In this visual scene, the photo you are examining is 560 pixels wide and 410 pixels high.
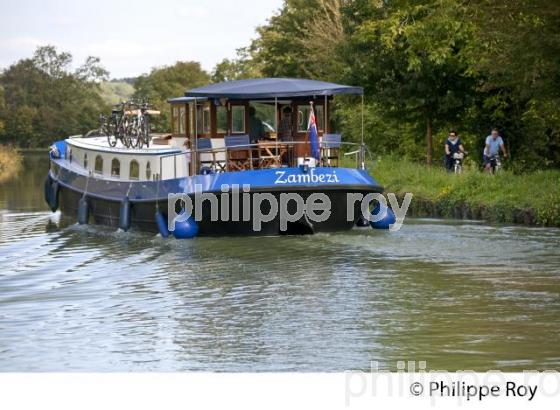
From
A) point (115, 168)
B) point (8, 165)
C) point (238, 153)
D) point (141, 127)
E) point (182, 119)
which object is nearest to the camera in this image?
point (238, 153)

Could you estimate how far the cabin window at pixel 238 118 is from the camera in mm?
26266

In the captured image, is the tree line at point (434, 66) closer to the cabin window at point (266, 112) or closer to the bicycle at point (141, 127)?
the cabin window at point (266, 112)

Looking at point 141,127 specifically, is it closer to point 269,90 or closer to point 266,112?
point 266,112

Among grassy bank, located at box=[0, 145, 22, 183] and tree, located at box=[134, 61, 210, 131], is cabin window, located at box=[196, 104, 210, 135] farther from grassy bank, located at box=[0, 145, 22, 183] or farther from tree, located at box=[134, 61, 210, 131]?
tree, located at box=[134, 61, 210, 131]

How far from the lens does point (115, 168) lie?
29.1 meters

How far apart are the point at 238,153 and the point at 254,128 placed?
1190 mm

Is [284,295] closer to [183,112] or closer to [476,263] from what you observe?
[476,263]

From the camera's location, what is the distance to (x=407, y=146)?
42.8 m

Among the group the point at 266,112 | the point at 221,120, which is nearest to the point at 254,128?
the point at 221,120

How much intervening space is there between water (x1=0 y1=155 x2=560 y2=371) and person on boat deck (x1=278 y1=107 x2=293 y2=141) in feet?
9.19

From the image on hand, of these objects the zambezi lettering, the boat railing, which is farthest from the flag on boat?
the zambezi lettering

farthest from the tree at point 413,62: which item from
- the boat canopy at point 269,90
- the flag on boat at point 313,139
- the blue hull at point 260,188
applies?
the blue hull at point 260,188


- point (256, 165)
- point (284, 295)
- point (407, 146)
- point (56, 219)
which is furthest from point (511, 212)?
point (407, 146)

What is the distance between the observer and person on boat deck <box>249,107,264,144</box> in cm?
2645
